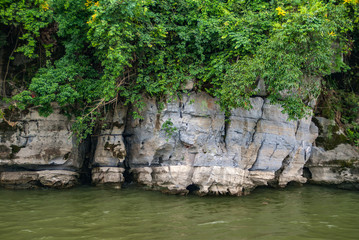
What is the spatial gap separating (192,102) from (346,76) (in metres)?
→ 5.49

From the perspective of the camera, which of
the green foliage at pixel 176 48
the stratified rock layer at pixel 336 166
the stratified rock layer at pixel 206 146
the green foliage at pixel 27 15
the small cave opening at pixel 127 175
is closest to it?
the green foliage at pixel 176 48

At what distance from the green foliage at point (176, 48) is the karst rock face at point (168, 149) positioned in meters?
0.46

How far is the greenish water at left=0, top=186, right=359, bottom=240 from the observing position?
4.66 metres

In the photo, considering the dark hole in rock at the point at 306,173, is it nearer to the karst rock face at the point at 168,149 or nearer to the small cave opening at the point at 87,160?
the karst rock face at the point at 168,149

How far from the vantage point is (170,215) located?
5609mm

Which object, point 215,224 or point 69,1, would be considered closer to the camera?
point 215,224

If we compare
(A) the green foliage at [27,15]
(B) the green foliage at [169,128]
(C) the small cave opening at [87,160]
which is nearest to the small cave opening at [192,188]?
(B) the green foliage at [169,128]

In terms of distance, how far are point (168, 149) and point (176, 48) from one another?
98.8 inches

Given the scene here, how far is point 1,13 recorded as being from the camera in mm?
6844

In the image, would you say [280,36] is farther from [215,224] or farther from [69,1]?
[69,1]

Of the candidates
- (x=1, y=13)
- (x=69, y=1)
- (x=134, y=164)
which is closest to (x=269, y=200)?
(x=134, y=164)

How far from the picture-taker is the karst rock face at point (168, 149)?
7414 mm

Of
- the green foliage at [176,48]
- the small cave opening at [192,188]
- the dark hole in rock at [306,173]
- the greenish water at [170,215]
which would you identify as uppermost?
the green foliage at [176,48]

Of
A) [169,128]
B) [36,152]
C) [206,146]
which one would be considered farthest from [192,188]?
[36,152]
